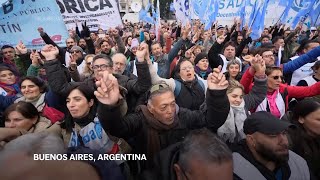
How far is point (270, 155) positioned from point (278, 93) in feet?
4.38

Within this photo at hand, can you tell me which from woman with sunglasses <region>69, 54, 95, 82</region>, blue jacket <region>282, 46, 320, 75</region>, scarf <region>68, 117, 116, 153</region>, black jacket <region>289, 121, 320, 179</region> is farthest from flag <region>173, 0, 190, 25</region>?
scarf <region>68, 117, 116, 153</region>

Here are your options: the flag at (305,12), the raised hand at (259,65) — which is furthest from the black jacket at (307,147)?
the flag at (305,12)

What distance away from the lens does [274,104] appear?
2.99 meters

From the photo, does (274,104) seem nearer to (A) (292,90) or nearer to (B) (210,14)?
(A) (292,90)

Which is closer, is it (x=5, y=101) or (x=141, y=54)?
(x=141, y=54)

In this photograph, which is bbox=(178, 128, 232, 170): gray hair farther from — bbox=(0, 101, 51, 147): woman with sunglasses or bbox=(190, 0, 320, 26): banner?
bbox=(190, 0, 320, 26): banner

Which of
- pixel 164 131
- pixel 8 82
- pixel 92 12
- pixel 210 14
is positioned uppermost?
pixel 92 12

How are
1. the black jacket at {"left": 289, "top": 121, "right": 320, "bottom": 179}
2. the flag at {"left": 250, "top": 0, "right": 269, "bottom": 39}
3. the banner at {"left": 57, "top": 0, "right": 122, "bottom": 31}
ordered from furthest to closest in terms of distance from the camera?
1. the flag at {"left": 250, "top": 0, "right": 269, "bottom": 39}
2. the banner at {"left": 57, "top": 0, "right": 122, "bottom": 31}
3. the black jacket at {"left": 289, "top": 121, "right": 320, "bottom": 179}

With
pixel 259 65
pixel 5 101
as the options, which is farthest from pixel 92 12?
pixel 259 65

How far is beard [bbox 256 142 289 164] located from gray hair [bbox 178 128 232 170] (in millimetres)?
535

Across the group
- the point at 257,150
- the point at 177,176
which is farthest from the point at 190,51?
the point at 177,176

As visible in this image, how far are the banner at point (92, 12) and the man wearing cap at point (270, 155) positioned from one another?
5484 mm

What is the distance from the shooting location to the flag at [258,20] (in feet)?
22.0

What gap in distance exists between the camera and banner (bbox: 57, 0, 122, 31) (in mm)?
6551
